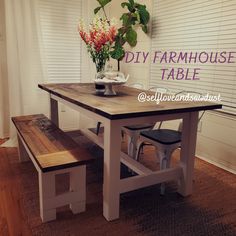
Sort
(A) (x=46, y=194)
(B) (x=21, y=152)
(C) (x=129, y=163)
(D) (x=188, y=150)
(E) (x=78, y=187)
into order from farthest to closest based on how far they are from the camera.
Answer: (B) (x=21, y=152), (C) (x=129, y=163), (D) (x=188, y=150), (E) (x=78, y=187), (A) (x=46, y=194)

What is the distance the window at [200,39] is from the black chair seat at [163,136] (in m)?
0.78

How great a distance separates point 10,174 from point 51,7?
8.16 feet

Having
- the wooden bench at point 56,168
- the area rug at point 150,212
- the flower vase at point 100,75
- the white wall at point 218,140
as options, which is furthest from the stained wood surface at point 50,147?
the white wall at point 218,140

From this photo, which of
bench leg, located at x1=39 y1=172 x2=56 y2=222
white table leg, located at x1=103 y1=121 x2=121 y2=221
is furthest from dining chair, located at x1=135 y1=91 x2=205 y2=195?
bench leg, located at x1=39 y1=172 x2=56 y2=222

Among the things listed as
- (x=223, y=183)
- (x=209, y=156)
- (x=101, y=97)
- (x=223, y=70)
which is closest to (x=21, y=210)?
(x=101, y=97)

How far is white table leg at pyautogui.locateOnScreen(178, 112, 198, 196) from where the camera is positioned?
2.05m

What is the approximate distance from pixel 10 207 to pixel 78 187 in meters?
0.56

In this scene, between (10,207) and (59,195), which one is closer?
(59,195)

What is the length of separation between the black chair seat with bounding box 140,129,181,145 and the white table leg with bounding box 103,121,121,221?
1.81 feet

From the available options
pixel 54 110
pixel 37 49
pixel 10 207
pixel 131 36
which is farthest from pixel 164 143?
pixel 37 49

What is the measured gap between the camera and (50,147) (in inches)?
77.9

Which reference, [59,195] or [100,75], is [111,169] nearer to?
[59,195]

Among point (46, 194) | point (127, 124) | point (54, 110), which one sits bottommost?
point (46, 194)

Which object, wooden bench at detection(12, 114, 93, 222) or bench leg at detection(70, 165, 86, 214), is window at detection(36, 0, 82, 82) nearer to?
wooden bench at detection(12, 114, 93, 222)
